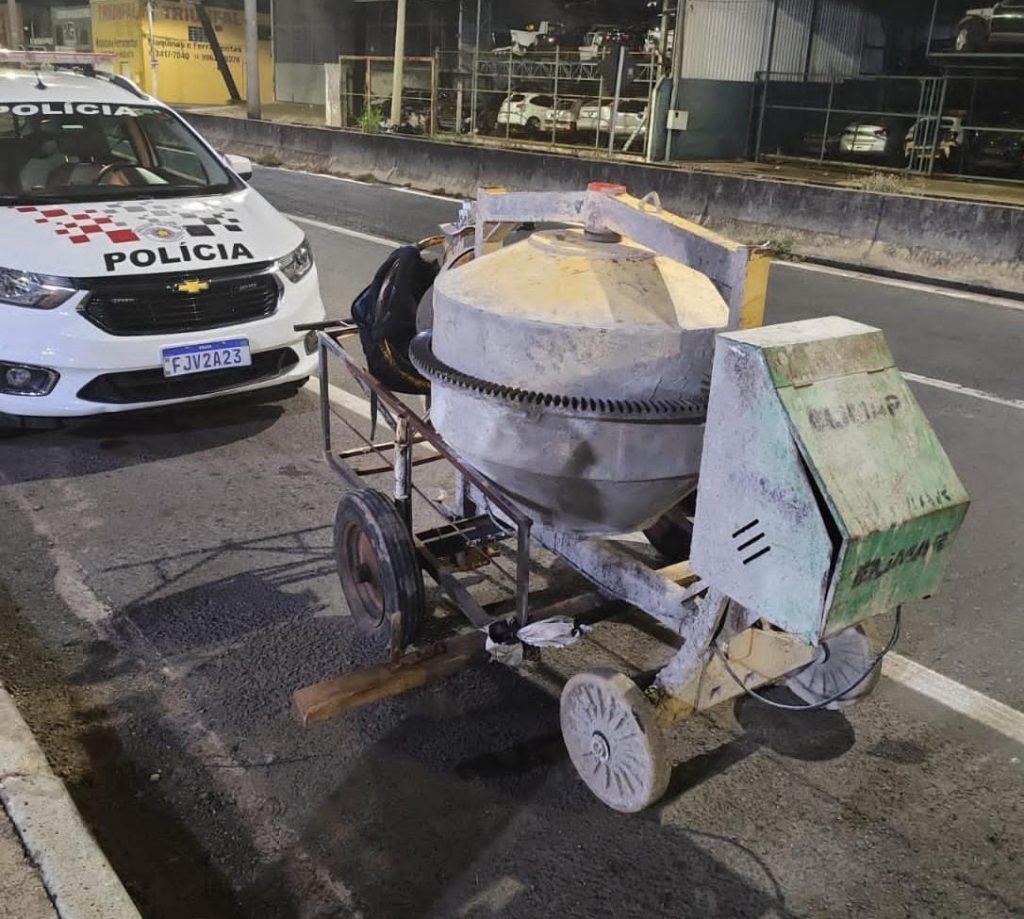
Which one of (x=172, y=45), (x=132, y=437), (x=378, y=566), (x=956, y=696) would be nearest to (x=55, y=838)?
(x=378, y=566)

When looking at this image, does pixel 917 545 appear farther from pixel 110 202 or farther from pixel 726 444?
pixel 110 202

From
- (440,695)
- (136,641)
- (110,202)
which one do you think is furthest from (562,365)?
(110,202)

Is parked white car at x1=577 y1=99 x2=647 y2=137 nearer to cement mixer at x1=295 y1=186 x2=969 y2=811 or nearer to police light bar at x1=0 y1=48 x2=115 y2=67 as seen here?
police light bar at x1=0 y1=48 x2=115 y2=67

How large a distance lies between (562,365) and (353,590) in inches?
58.0

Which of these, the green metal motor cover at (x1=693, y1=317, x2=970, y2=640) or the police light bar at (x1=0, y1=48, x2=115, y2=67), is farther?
the police light bar at (x1=0, y1=48, x2=115, y2=67)

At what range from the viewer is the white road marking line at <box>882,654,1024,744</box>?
3.46 m

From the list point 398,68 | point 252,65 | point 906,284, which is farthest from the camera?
point 252,65

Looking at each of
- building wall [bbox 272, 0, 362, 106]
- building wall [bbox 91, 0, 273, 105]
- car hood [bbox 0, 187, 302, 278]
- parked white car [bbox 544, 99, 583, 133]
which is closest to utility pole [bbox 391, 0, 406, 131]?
parked white car [bbox 544, 99, 583, 133]

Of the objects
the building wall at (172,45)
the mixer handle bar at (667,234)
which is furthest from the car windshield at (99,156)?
the building wall at (172,45)

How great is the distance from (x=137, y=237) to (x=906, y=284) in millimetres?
8365

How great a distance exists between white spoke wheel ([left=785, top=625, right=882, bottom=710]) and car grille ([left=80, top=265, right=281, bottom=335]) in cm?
366

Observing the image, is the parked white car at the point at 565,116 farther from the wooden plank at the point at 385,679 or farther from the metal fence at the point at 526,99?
the wooden plank at the point at 385,679

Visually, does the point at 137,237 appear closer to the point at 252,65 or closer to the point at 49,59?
the point at 49,59

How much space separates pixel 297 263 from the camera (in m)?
5.95
